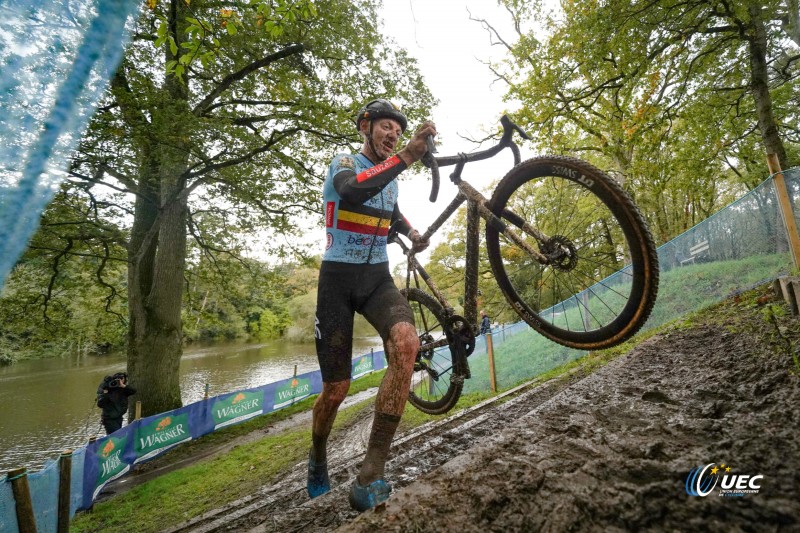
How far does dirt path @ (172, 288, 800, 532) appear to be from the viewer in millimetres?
846

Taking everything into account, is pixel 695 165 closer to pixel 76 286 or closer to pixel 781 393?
pixel 781 393

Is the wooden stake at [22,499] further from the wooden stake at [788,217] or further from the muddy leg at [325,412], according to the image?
the wooden stake at [788,217]

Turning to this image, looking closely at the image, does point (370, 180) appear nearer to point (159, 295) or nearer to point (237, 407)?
point (159, 295)

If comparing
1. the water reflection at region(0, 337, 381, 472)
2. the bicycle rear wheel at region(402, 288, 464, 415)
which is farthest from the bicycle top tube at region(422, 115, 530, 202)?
the water reflection at region(0, 337, 381, 472)

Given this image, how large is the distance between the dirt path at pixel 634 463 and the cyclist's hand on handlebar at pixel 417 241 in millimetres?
1852

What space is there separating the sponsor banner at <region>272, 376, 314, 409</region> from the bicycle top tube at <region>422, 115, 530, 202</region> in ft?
48.0

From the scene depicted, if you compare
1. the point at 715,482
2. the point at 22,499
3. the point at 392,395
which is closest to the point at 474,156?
the point at 392,395

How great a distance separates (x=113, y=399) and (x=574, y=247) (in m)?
12.6

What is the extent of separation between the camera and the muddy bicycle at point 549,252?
1.97 meters

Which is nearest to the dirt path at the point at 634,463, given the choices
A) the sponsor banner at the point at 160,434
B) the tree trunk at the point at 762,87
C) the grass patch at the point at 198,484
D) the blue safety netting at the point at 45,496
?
the blue safety netting at the point at 45,496

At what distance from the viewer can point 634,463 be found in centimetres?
107

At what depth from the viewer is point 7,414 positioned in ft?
63.3

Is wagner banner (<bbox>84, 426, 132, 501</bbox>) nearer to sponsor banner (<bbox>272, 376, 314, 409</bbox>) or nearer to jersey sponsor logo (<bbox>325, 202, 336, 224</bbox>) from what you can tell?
sponsor banner (<bbox>272, 376, 314, 409</bbox>)

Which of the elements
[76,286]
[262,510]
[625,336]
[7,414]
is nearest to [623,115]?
[625,336]
